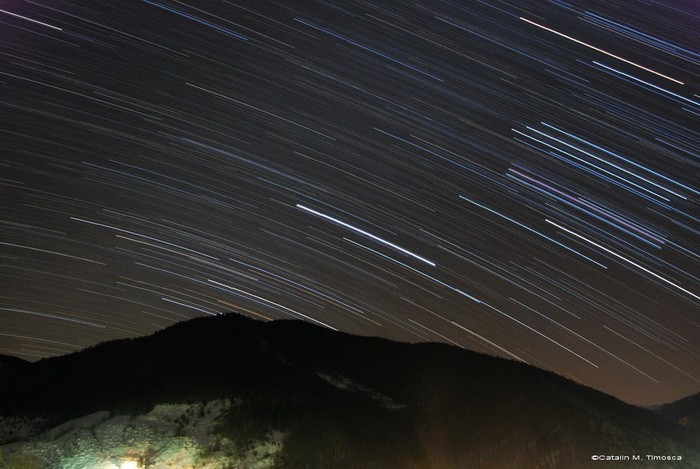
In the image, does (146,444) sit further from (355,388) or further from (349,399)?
(355,388)

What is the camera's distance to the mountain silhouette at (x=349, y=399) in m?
42.6

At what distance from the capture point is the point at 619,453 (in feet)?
159

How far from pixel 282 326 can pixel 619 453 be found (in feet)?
109

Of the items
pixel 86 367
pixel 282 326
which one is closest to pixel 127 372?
pixel 86 367

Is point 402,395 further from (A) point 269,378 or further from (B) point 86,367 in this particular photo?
(B) point 86,367

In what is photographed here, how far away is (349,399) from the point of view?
168 ft

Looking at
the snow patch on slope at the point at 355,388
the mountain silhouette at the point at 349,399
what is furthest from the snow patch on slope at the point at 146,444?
the snow patch on slope at the point at 355,388

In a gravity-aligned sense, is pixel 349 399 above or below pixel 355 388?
above

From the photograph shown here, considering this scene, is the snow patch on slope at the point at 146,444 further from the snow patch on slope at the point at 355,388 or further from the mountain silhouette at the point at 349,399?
the snow patch on slope at the point at 355,388

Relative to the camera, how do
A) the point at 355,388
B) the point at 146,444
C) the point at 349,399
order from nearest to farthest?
the point at 146,444, the point at 349,399, the point at 355,388

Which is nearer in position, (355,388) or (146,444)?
(146,444)

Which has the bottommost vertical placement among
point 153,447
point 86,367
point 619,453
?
point 86,367

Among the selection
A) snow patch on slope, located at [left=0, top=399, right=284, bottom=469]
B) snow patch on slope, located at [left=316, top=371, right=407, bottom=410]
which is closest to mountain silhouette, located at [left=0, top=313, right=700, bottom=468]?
snow patch on slope, located at [left=316, top=371, right=407, bottom=410]

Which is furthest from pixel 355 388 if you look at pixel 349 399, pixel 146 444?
pixel 146 444
